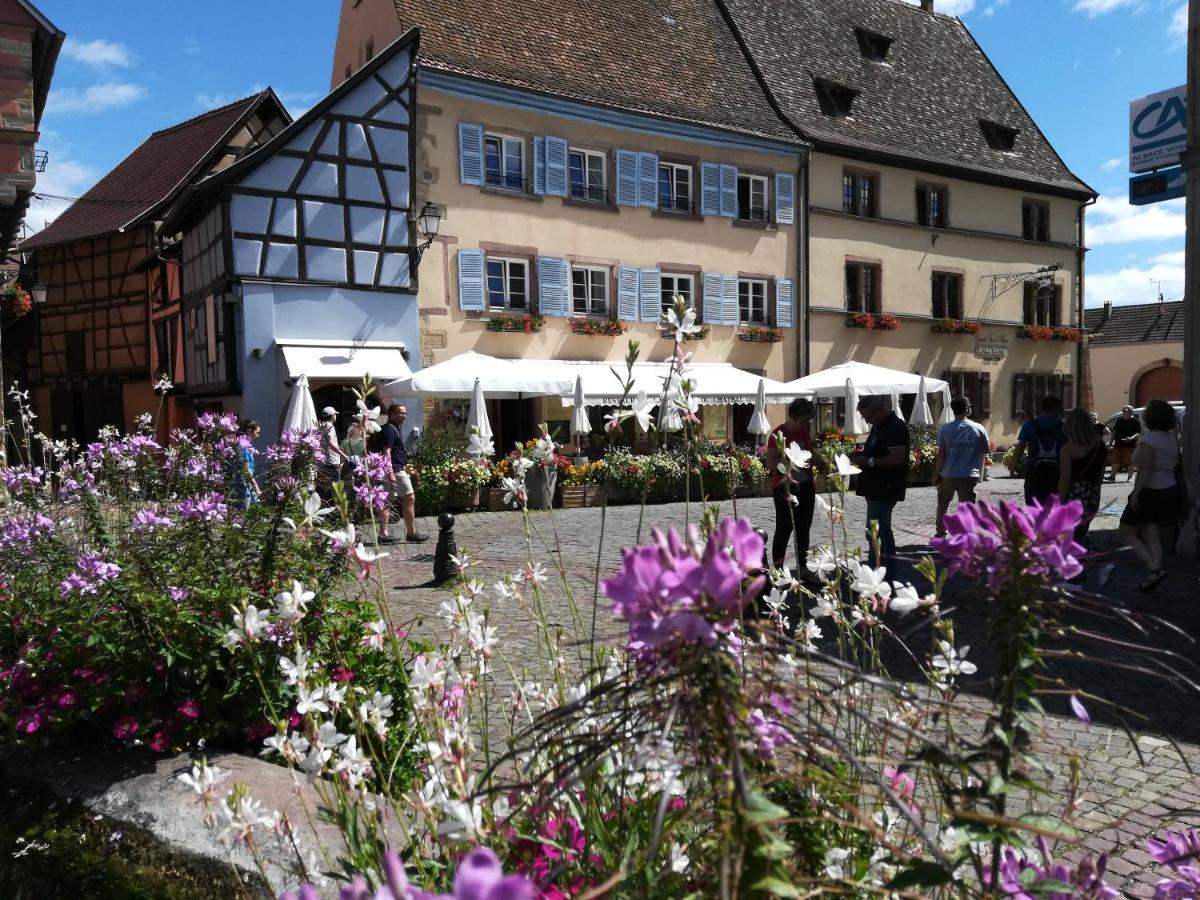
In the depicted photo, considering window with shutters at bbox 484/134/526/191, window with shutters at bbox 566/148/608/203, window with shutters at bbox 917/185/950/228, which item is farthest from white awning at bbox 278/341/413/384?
window with shutters at bbox 917/185/950/228

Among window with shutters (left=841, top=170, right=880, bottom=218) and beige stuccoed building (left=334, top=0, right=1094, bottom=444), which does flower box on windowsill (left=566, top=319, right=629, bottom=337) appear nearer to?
beige stuccoed building (left=334, top=0, right=1094, bottom=444)

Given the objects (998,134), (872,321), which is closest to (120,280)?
(872,321)

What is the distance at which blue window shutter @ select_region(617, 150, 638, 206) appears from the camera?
808 inches

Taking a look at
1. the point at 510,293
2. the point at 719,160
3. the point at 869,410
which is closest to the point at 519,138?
the point at 510,293

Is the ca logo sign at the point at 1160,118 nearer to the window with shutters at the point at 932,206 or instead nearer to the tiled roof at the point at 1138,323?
the window with shutters at the point at 932,206

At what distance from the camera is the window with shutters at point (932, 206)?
1006 inches

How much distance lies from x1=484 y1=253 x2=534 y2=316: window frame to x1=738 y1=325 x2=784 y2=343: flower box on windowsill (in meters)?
5.39

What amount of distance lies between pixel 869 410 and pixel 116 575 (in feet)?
18.2

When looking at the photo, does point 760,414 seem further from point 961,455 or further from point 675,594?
point 675,594

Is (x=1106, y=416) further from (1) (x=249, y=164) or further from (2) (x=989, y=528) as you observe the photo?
(2) (x=989, y=528)

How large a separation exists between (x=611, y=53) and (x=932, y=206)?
979 cm

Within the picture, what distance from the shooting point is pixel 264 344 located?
16.8m

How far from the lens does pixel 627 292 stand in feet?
67.7

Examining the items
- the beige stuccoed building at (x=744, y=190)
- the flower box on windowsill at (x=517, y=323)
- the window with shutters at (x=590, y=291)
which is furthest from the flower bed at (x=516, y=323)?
the window with shutters at (x=590, y=291)
